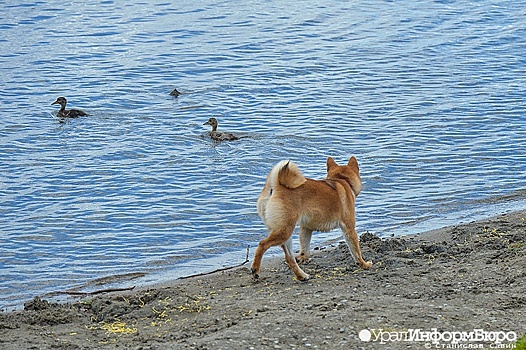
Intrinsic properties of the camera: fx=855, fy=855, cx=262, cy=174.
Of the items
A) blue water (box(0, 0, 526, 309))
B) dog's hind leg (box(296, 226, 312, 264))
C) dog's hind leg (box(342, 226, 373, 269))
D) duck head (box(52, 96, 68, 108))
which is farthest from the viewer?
duck head (box(52, 96, 68, 108))

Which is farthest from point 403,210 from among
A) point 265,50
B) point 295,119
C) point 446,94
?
point 265,50

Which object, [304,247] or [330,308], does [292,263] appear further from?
[330,308]

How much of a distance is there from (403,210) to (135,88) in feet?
33.0

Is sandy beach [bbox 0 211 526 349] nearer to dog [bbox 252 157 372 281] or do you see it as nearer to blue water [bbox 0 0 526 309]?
dog [bbox 252 157 372 281]

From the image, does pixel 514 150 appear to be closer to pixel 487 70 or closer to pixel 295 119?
pixel 295 119

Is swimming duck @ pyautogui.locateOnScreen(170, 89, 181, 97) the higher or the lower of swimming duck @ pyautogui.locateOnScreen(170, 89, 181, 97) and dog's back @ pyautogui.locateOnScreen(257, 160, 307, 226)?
the lower

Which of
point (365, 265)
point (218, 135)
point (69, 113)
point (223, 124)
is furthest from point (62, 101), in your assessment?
point (365, 265)

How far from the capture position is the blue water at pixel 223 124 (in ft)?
37.9

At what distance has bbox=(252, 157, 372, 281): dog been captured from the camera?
820 centimetres

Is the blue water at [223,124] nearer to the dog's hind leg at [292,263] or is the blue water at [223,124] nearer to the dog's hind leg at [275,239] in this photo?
the dog's hind leg at [292,263]

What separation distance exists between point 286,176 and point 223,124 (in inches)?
384

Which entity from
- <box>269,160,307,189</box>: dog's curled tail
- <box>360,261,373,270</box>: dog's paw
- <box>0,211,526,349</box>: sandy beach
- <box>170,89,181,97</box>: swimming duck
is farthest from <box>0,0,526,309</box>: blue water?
<box>269,160,307,189</box>: dog's curled tail

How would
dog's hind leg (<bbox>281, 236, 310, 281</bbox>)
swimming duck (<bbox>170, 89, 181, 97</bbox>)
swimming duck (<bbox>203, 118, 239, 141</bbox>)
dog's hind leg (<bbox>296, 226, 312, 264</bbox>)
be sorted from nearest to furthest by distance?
dog's hind leg (<bbox>281, 236, 310, 281</bbox>) < dog's hind leg (<bbox>296, 226, 312, 264</bbox>) < swimming duck (<bbox>203, 118, 239, 141</bbox>) < swimming duck (<bbox>170, 89, 181, 97</bbox>)

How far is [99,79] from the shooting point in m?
21.8
